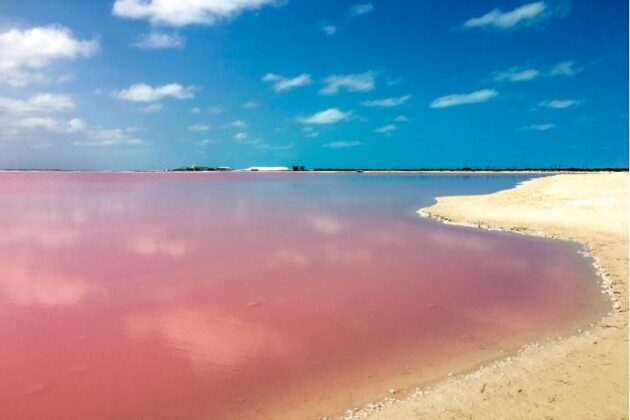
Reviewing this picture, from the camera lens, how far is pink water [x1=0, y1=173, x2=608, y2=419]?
6105mm

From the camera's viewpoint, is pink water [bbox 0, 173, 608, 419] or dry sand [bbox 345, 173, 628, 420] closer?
dry sand [bbox 345, 173, 628, 420]

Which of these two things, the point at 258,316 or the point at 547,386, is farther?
the point at 258,316

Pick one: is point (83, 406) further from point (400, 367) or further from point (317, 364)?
point (400, 367)

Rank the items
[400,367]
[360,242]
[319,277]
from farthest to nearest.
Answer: [360,242] < [319,277] < [400,367]

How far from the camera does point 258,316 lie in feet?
29.2

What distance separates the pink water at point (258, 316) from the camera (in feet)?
20.0

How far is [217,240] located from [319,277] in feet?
22.2

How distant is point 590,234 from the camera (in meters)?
17.2

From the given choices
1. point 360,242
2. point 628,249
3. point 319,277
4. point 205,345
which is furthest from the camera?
point 360,242

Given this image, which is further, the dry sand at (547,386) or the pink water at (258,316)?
the pink water at (258,316)

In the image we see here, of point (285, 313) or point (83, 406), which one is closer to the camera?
point (83, 406)

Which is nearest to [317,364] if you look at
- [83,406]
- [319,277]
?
[83,406]

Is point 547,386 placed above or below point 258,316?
below

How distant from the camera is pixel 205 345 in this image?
24.7 ft
